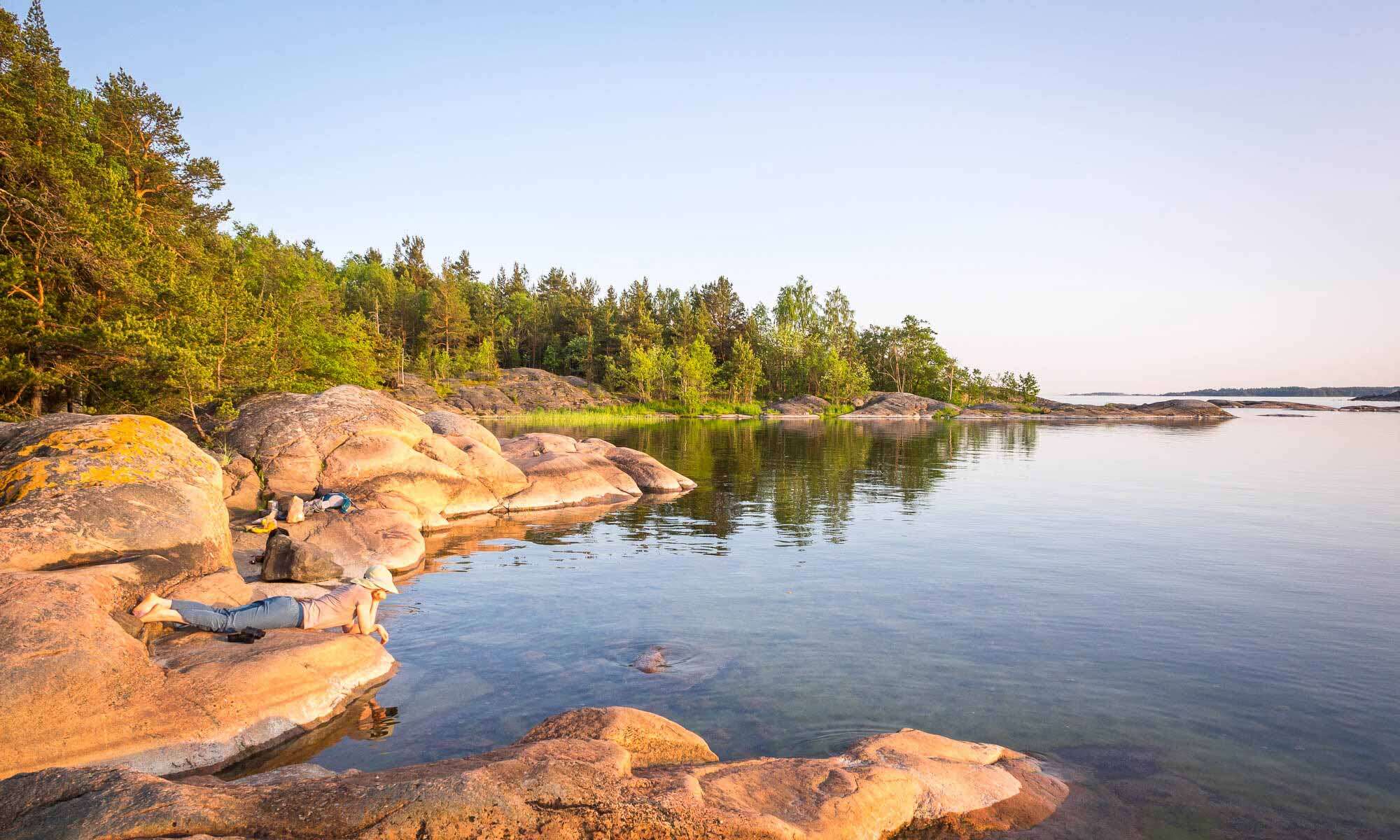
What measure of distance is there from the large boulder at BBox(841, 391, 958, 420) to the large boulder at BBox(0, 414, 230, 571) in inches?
3805

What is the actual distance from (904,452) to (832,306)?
3147 inches

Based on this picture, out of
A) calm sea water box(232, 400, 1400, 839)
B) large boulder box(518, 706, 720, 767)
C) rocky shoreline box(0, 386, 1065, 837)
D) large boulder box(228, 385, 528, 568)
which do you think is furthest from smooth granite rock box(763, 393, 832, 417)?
large boulder box(518, 706, 720, 767)

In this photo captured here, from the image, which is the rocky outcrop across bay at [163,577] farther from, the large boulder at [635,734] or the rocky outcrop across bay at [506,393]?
the rocky outcrop across bay at [506,393]

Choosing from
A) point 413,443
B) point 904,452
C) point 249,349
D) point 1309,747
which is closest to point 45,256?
point 249,349

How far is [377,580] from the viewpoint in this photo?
42.4ft

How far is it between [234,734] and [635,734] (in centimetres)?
Result: 473

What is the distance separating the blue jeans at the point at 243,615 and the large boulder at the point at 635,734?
5.52m

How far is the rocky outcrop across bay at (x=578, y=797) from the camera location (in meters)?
5.03

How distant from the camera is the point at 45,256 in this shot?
22953mm

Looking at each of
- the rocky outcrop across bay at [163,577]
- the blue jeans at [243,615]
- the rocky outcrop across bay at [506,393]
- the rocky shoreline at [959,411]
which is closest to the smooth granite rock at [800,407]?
the rocky shoreline at [959,411]

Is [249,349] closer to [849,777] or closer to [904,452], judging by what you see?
[849,777]

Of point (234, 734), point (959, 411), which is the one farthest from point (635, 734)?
point (959, 411)

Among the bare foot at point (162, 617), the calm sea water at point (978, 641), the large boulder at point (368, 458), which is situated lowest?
the calm sea water at point (978, 641)

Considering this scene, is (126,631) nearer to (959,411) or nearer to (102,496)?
(102,496)
